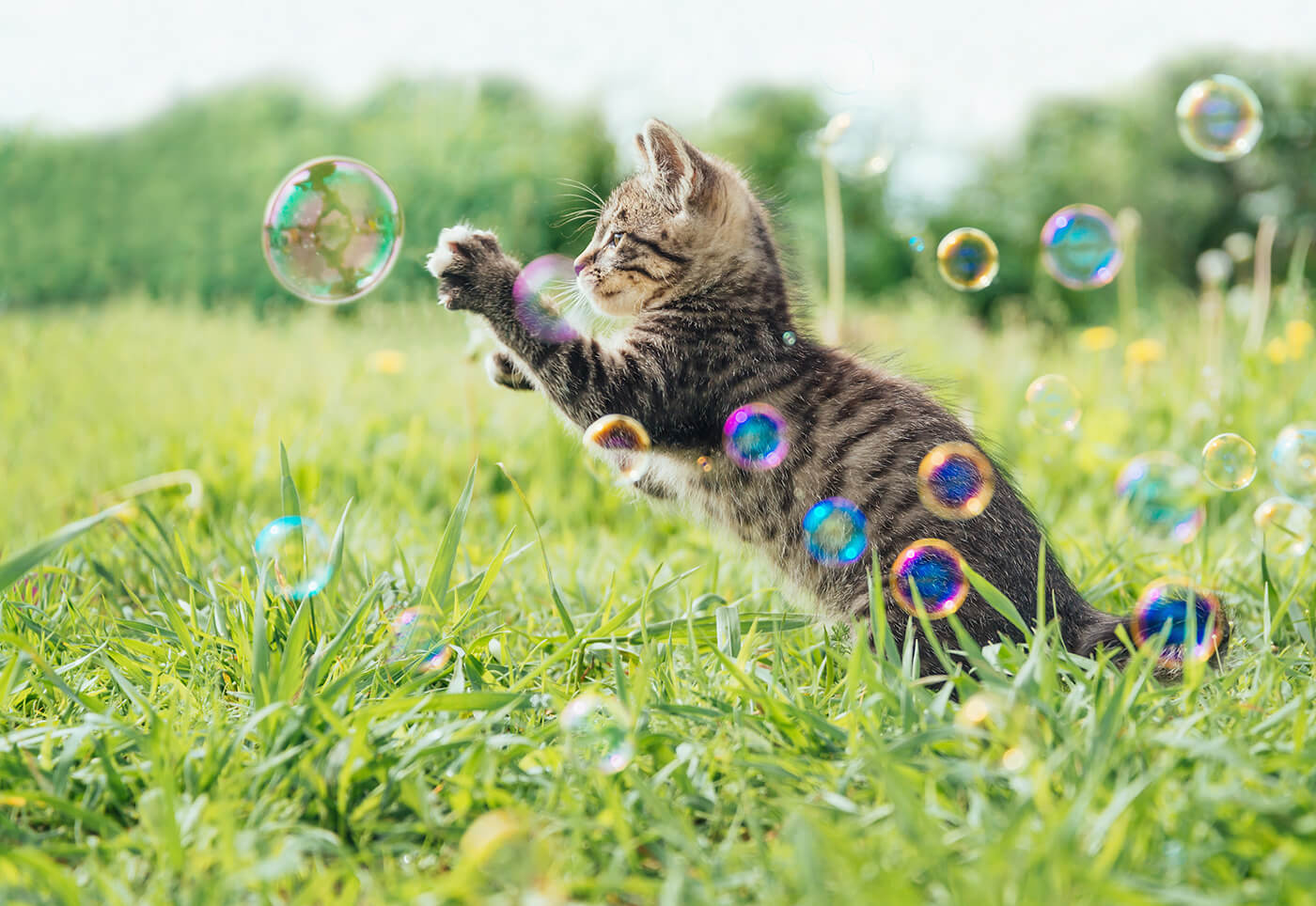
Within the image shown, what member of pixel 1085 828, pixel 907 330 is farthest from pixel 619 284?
pixel 907 330

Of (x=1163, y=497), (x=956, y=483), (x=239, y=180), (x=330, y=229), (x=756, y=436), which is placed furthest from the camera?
(x=239, y=180)

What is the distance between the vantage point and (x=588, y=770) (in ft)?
6.14

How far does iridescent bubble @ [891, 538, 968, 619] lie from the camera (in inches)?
93.6

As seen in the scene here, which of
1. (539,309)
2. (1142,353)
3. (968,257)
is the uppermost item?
(968,257)

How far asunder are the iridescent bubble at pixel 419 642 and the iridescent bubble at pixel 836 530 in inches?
37.0

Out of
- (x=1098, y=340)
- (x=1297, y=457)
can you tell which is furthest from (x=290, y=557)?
(x=1098, y=340)

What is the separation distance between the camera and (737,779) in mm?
1888

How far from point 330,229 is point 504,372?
0.60 meters

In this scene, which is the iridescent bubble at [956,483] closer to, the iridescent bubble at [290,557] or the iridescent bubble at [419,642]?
the iridescent bubble at [419,642]

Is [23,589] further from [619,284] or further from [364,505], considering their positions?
[619,284]

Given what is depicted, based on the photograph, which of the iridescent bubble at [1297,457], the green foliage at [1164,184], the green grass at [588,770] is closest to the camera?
the green grass at [588,770]

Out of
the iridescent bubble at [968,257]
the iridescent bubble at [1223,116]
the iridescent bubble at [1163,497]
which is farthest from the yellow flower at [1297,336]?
the iridescent bubble at [968,257]

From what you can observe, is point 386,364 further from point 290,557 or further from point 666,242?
point 666,242

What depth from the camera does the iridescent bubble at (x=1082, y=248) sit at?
3.24 metres
